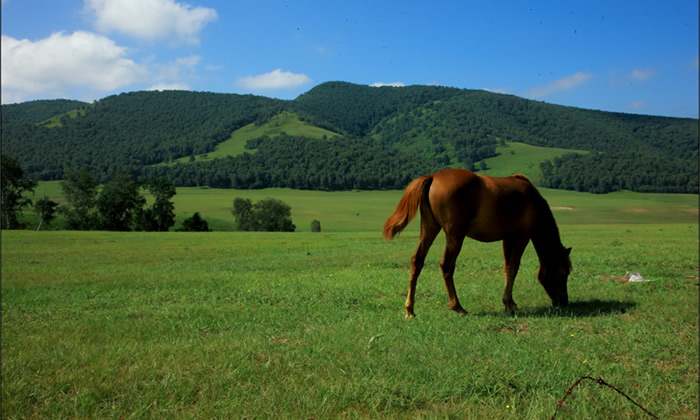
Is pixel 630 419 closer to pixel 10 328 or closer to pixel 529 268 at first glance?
pixel 10 328

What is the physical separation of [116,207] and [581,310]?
77111 millimetres

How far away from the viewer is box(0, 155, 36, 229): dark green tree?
66.3 metres

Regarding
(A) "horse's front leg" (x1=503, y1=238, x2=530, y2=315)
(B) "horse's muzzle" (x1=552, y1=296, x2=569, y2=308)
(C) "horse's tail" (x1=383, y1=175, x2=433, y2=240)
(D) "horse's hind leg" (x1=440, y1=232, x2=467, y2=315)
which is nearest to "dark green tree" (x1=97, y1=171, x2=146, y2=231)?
(C) "horse's tail" (x1=383, y1=175, x2=433, y2=240)

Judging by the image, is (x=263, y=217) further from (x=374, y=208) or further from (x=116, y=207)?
(x=374, y=208)

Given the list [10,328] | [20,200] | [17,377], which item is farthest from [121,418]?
[20,200]

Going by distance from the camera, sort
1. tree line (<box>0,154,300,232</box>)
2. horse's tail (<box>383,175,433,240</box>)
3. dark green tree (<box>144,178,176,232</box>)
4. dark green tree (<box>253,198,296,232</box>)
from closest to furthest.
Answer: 1. horse's tail (<box>383,175,433,240</box>)
2. tree line (<box>0,154,300,232</box>)
3. dark green tree (<box>144,178,176,232</box>)
4. dark green tree (<box>253,198,296,232</box>)

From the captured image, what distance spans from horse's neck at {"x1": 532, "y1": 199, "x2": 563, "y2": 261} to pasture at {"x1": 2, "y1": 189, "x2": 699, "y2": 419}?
110 centimetres

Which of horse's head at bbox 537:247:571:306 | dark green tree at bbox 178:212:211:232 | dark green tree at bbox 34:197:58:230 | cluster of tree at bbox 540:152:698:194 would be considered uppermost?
cluster of tree at bbox 540:152:698:194

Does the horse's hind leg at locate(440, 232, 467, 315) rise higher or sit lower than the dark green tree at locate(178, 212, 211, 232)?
higher

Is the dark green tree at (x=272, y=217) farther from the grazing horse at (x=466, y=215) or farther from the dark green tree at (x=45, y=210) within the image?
the grazing horse at (x=466, y=215)

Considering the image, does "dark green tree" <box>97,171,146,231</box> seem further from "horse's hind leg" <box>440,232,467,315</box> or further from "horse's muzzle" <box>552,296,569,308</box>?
"horse's muzzle" <box>552,296,569,308</box>

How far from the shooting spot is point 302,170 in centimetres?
16588

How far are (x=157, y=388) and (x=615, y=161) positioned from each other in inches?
6475

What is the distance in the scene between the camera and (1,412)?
168 inches
